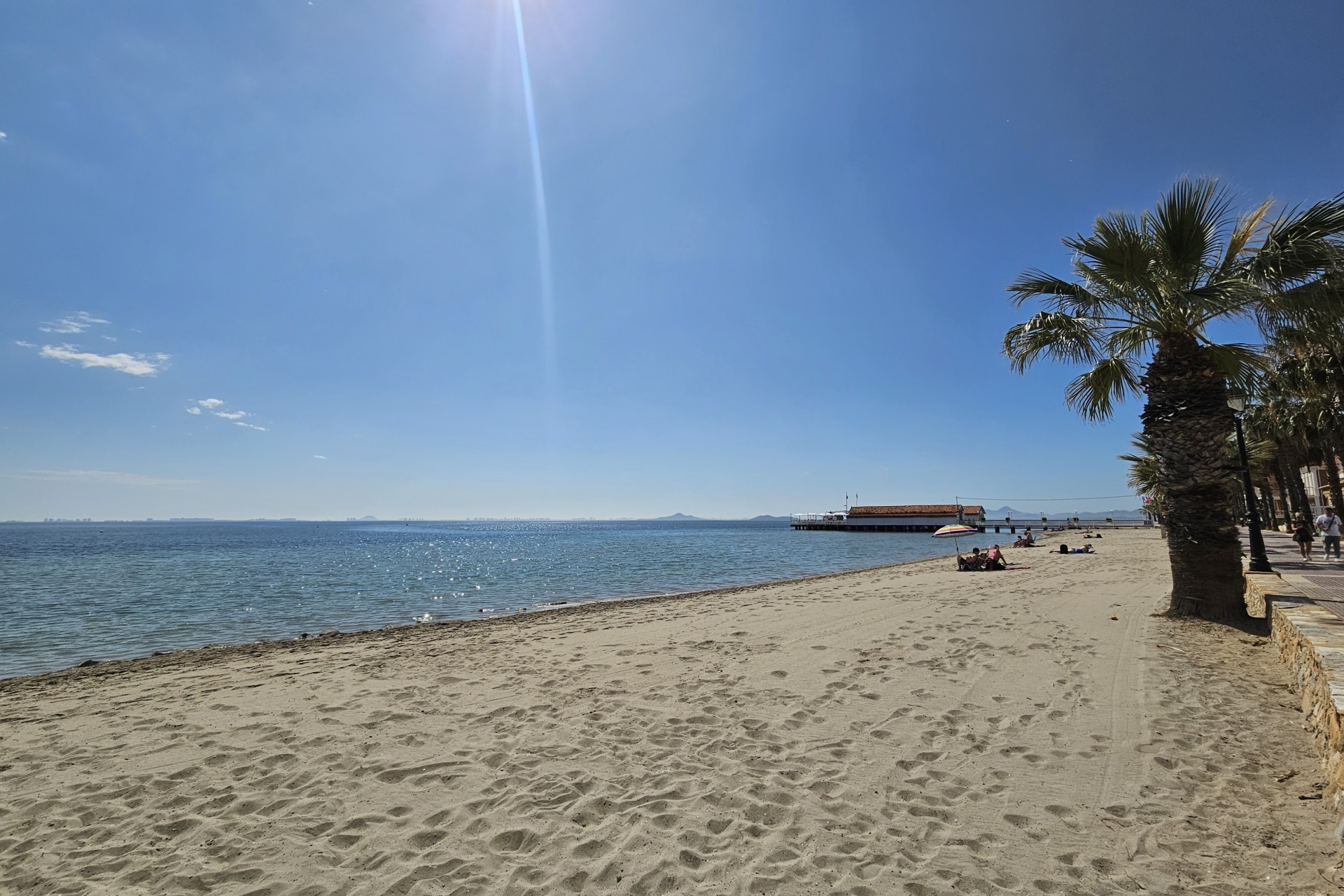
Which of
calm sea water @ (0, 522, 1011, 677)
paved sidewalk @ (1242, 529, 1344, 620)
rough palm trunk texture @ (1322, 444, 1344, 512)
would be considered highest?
rough palm trunk texture @ (1322, 444, 1344, 512)

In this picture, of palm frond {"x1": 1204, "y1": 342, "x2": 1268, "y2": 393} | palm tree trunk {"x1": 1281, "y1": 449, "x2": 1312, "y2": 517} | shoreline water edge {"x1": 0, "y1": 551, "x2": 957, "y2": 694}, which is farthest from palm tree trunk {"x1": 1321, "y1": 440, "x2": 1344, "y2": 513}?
shoreline water edge {"x1": 0, "y1": 551, "x2": 957, "y2": 694}

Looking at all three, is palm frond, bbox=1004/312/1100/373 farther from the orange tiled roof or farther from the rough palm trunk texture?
the orange tiled roof

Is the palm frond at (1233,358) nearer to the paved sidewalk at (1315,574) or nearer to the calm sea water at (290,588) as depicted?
the paved sidewalk at (1315,574)

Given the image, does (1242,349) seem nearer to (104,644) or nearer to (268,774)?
(268,774)

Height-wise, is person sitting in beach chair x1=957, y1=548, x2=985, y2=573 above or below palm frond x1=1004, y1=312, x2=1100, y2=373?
below

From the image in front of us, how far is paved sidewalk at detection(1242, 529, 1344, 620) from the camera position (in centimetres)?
783

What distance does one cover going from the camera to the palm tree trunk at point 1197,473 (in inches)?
328

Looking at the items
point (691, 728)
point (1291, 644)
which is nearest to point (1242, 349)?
point (1291, 644)

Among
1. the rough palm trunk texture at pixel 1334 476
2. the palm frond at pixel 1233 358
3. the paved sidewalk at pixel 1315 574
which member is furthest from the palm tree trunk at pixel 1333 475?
the palm frond at pixel 1233 358

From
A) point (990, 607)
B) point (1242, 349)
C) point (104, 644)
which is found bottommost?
point (104, 644)

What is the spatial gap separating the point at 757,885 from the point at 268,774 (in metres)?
3.80

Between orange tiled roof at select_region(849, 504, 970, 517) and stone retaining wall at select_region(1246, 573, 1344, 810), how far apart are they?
249 feet

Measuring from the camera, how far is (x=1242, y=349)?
854 cm

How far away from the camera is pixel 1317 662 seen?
186 inches
